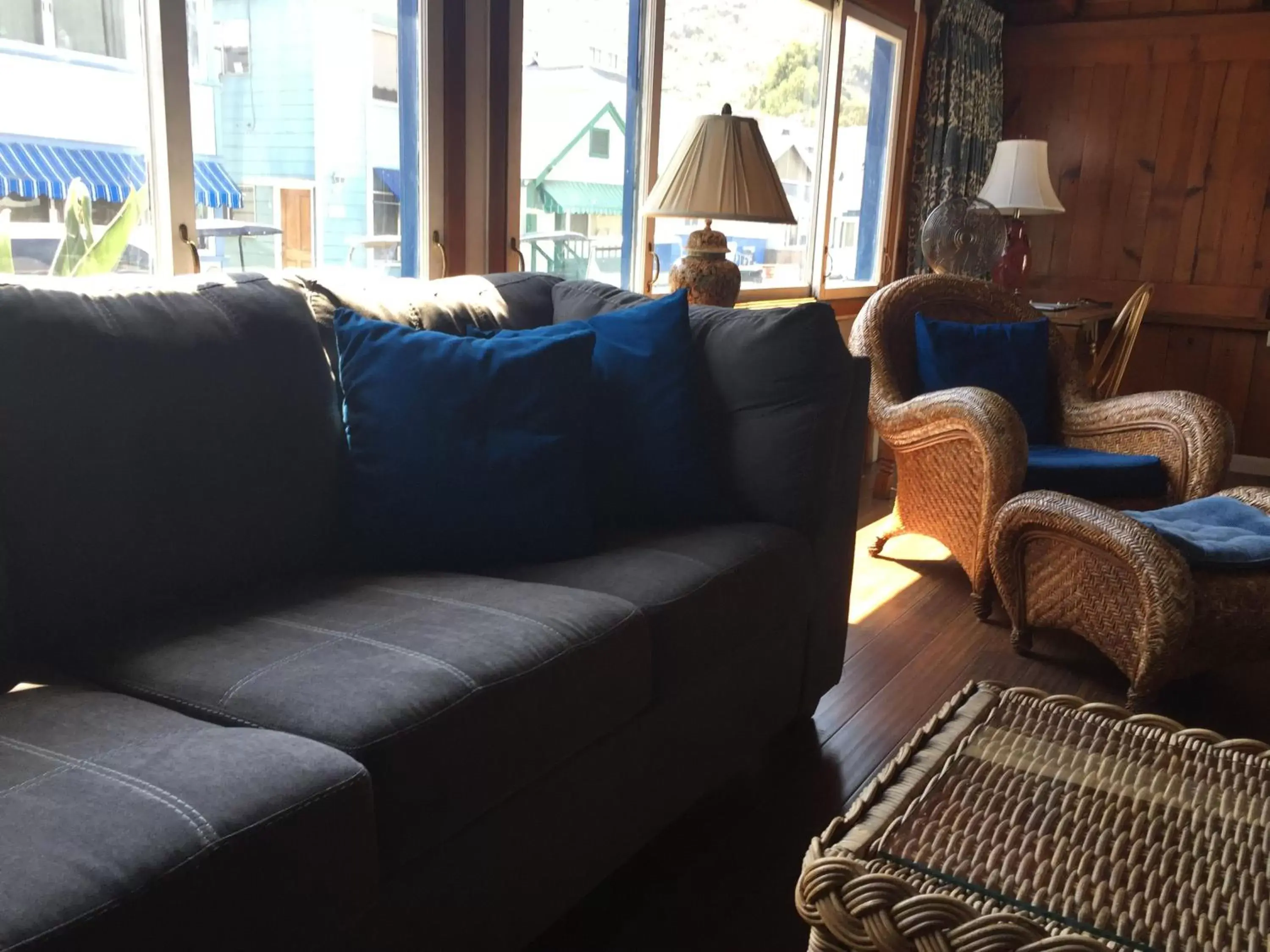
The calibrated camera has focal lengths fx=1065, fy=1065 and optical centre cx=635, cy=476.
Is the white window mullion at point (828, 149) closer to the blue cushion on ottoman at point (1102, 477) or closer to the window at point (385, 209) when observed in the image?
the blue cushion on ottoman at point (1102, 477)

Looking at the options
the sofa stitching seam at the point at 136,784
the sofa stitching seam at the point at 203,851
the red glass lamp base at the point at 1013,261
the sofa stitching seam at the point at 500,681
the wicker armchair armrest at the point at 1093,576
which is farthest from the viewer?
the red glass lamp base at the point at 1013,261

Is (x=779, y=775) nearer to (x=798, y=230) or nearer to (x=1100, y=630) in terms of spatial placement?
(x=1100, y=630)

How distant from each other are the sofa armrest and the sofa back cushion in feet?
2.56

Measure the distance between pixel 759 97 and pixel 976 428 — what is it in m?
1.71

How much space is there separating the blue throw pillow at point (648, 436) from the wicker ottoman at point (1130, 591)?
0.92m

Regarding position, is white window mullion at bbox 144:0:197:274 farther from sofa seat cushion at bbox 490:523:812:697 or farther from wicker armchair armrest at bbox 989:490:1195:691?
wicker armchair armrest at bbox 989:490:1195:691

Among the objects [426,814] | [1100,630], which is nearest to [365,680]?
[426,814]

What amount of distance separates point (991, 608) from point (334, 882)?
90.8 inches

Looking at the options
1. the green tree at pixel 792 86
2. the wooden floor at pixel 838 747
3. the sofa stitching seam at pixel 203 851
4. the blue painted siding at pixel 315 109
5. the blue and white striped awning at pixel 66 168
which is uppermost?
the green tree at pixel 792 86

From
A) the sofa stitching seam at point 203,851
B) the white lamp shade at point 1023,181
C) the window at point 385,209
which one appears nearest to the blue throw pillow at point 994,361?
the white lamp shade at point 1023,181

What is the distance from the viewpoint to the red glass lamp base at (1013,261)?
462 centimetres

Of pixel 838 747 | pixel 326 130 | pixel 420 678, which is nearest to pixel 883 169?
pixel 326 130

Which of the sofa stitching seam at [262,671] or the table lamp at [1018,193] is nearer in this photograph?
the sofa stitching seam at [262,671]

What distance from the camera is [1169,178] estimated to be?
5.04m
